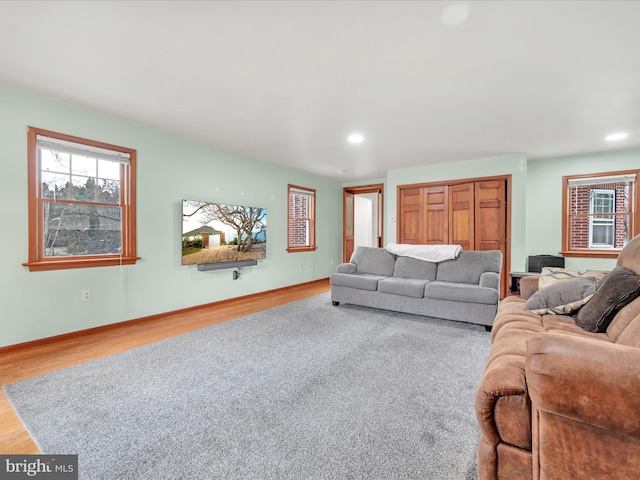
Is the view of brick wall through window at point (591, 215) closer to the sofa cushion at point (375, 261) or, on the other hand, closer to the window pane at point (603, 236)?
the window pane at point (603, 236)

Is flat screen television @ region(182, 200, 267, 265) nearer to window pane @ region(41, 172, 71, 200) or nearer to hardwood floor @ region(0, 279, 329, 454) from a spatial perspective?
hardwood floor @ region(0, 279, 329, 454)

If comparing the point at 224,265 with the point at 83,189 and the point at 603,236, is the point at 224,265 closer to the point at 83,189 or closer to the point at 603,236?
the point at 83,189

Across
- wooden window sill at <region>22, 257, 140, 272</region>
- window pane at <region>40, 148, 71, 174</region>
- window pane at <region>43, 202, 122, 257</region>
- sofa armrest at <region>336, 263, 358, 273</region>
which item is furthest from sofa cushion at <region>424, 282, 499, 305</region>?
window pane at <region>40, 148, 71, 174</region>

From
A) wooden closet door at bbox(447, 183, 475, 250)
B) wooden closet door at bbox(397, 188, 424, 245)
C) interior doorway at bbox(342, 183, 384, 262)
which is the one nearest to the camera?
wooden closet door at bbox(447, 183, 475, 250)

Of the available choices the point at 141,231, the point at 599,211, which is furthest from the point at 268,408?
the point at 599,211

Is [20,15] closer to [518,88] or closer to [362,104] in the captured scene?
[362,104]

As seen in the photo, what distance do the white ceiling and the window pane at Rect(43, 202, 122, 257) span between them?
1.09 metres

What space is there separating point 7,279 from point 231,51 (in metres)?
2.81

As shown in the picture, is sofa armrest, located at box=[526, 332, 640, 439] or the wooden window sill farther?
the wooden window sill

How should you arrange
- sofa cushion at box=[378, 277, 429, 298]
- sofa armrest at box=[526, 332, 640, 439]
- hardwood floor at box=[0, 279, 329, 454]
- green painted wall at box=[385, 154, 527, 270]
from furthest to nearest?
green painted wall at box=[385, 154, 527, 270]
sofa cushion at box=[378, 277, 429, 298]
hardwood floor at box=[0, 279, 329, 454]
sofa armrest at box=[526, 332, 640, 439]

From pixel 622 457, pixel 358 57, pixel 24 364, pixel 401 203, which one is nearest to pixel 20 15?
pixel 358 57

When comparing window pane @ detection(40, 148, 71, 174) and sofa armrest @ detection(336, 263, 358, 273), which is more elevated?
window pane @ detection(40, 148, 71, 174)

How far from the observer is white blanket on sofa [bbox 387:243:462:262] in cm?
419

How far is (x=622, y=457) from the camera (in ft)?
2.91
